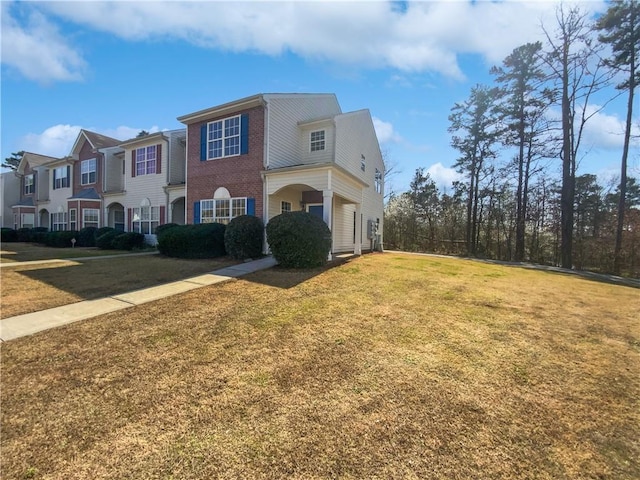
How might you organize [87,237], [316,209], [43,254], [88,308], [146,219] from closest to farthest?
[88,308] → [43,254] → [316,209] → [146,219] → [87,237]

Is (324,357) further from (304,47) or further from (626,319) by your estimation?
(304,47)

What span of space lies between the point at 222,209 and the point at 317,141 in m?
5.72

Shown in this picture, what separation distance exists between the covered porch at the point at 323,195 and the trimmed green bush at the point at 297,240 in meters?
1.23

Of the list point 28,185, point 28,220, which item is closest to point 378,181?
point 28,220

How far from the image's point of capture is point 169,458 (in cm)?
225

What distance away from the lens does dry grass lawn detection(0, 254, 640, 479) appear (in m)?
2.24

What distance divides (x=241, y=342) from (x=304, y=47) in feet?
31.2

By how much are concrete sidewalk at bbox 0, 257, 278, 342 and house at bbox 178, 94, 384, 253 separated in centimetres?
528

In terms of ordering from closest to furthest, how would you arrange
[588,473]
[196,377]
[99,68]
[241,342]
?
[588,473] → [196,377] → [241,342] → [99,68]

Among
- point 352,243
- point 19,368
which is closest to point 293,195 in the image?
point 352,243

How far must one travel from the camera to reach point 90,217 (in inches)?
845

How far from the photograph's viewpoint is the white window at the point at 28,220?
27.9 m

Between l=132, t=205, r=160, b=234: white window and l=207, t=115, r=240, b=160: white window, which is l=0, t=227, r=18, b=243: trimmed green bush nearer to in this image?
l=132, t=205, r=160, b=234: white window

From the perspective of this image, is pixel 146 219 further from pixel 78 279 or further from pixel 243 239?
pixel 78 279
